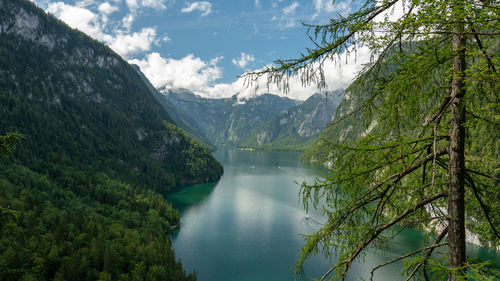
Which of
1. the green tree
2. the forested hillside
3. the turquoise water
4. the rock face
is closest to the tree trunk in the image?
the green tree

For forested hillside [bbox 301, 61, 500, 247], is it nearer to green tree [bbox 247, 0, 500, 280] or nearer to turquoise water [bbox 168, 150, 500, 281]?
green tree [bbox 247, 0, 500, 280]

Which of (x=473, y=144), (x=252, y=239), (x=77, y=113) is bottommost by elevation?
(x=252, y=239)

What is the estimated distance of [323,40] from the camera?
454cm

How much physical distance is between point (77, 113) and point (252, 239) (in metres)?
131

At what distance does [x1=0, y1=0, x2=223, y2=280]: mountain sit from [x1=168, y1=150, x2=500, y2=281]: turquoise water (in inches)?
219

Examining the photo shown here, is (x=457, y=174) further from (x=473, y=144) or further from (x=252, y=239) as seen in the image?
(x=252, y=239)

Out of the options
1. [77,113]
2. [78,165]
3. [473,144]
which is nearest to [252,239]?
[473,144]

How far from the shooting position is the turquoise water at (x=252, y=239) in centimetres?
4191

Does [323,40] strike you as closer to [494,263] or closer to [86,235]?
[494,263]

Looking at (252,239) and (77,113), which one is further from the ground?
(77,113)

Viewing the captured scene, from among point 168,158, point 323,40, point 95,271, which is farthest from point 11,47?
point 323,40

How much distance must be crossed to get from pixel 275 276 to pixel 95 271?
87.4ft

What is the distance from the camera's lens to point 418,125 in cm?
395

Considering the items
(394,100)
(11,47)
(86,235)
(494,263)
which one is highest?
(11,47)
